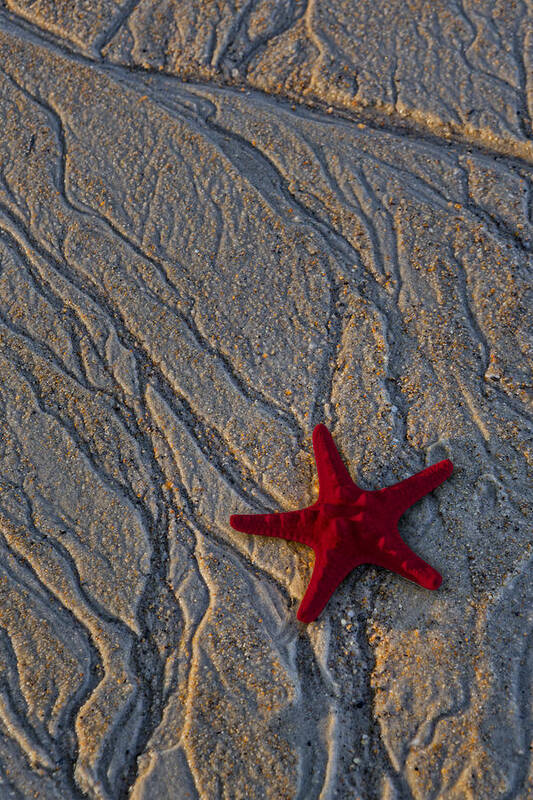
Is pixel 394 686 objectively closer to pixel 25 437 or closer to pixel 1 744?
pixel 1 744

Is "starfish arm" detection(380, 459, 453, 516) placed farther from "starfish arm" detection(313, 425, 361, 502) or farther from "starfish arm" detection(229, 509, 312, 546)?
"starfish arm" detection(229, 509, 312, 546)

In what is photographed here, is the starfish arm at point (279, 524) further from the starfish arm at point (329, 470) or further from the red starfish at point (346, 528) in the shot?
the starfish arm at point (329, 470)

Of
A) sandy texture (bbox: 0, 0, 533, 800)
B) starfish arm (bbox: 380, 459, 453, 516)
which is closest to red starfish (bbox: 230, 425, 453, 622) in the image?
starfish arm (bbox: 380, 459, 453, 516)

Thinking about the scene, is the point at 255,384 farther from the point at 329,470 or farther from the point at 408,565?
the point at 408,565

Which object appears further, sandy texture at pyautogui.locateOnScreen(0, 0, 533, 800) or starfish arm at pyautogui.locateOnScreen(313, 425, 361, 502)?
starfish arm at pyautogui.locateOnScreen(313, 425, 361, 502)

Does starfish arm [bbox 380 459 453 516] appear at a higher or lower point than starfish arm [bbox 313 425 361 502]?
lower

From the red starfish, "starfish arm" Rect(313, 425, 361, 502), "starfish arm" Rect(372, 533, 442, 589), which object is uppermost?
"starfish arm" Rect(313, 425, 361, 502)

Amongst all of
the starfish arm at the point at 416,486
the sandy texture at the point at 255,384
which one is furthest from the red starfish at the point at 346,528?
the sandy texture at the point at 255,384
